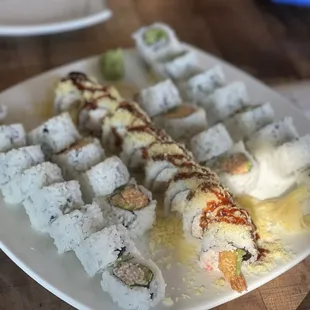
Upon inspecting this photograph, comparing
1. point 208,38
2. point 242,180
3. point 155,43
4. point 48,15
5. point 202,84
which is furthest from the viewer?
point 208,38

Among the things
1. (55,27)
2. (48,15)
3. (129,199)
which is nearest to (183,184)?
(129,199)

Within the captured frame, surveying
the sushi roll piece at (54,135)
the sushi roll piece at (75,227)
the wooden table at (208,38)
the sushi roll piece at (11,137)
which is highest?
the sushi roll piece at (11,137)

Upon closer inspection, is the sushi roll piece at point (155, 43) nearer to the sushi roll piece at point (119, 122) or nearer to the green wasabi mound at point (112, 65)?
the green wasabi mound at point (112, 65)

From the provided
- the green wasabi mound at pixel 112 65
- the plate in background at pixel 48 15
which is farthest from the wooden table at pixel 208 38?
the green wasabi mound at pixel 112 65

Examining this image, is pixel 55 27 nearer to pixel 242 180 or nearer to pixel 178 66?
pixel 178 66

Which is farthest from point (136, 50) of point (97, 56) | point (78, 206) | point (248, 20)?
point (78, 206)

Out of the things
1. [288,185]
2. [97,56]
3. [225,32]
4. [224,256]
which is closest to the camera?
[224,256]

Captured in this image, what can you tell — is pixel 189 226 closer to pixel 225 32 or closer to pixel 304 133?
pixel 304 133
